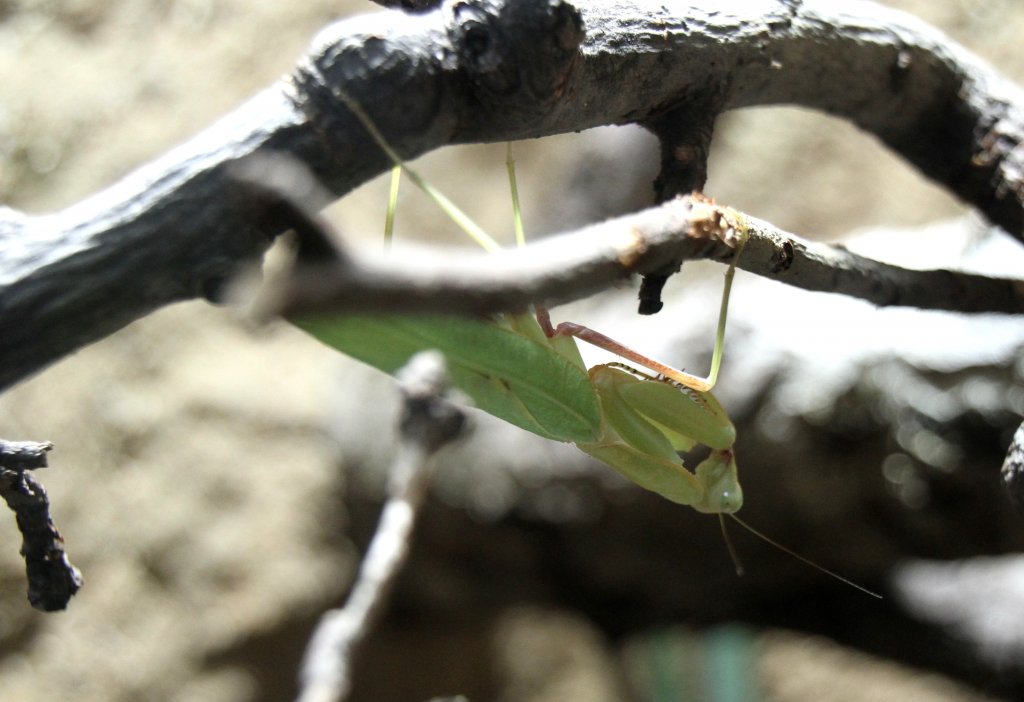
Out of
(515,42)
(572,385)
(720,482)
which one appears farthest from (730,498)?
(515,42)

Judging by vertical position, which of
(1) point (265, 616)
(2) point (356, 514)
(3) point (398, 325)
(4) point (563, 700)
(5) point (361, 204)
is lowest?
(4) point (563, 700)

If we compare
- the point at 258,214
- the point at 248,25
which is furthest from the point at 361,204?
the point at 258,214

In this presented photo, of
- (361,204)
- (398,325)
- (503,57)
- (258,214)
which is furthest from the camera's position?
(361,204)

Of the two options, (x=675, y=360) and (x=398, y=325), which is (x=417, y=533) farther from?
(x=398, y=325)

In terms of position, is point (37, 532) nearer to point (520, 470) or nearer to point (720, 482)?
point (720, 482)

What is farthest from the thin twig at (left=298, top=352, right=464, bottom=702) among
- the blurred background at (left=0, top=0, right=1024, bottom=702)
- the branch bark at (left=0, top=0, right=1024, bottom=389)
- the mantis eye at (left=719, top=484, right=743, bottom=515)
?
the blurred background at (left=0, top=0, right=1024, bottom=702)

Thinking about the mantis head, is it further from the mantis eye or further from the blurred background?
the blurred background

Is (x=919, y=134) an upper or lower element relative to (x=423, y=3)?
lower

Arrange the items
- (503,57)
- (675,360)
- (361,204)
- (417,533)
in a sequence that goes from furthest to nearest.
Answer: (361,204) → (417,533) → (675,360) → (503,57)

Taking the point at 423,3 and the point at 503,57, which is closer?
the point at 503,57
